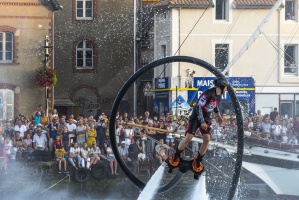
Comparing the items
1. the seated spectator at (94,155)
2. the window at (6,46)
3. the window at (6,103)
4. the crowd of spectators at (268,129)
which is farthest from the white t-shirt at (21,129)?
the window at (6,46)

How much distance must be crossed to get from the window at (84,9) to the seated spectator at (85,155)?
22338mm

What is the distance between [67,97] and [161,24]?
9.04m

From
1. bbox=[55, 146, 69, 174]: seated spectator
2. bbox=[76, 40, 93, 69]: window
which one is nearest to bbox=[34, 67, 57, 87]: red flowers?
bbox=[76, 40, 93, 69]: window

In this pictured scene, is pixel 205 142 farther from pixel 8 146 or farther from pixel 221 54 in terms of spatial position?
pixel 221 54

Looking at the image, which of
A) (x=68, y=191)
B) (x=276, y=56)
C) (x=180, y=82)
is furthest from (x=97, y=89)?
(x=68, y=191)

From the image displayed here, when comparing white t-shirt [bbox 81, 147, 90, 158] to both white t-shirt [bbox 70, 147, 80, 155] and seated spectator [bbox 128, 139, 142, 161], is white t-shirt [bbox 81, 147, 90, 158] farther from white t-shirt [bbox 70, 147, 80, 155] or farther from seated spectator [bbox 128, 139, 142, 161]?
seated spectator [bbox 128, 139, 142, 161]

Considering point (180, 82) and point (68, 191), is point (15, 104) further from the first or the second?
point (68, 191)

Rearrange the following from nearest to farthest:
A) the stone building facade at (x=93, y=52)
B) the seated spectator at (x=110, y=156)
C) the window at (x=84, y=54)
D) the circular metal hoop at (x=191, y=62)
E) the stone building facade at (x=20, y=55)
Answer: the circular metal hoop at (x=191, y=62)
the seated spectator at (x=110, y=156)
the stone building facade at (x=20, y=55)
the stone building facade at (x=93, y=52)
the window at (x=84, y=54)

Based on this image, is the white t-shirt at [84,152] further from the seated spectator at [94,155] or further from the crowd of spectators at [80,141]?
the seated spectator at [94,155]

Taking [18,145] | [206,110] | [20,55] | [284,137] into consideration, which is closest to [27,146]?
[18,145]

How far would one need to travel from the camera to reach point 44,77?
40.4 m

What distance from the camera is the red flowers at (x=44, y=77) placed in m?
40.2

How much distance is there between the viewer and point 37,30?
40719mm

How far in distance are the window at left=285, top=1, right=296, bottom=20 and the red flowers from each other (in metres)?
Result: 9.56
